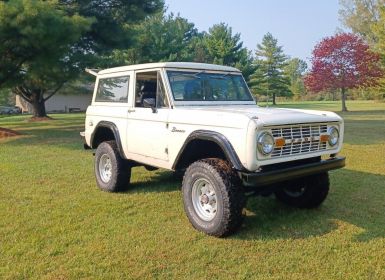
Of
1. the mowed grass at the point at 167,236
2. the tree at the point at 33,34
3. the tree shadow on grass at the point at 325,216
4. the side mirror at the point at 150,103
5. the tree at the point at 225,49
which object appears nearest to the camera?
the mowed grass at the point at 167,236

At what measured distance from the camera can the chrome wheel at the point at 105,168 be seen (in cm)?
647

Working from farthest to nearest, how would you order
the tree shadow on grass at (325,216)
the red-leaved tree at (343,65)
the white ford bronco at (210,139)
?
the red-leaved tree at (343,65) < the tree shadow on grass at (325,216) < the white ford bronco at (210,139)

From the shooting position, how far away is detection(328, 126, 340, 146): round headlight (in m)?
4.79

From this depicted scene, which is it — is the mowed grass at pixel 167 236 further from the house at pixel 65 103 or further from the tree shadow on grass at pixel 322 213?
the house at pixel 65 103

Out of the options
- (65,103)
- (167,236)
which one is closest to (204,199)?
(167,236)

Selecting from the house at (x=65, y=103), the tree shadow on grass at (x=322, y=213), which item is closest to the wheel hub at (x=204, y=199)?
the tree shadow on grass at (x=322, y=213)

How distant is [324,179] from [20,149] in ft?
31.0

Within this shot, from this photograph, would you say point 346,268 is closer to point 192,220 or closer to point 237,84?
point 192,220

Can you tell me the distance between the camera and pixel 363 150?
34.2ft

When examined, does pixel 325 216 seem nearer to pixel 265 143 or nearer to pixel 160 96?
pixel 265 143

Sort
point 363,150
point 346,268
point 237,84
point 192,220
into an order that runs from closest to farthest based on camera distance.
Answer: point 346,268
point 192,220
point 237,84
point 363,150

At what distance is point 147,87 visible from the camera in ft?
18.9

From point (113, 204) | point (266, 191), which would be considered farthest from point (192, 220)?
point (113, 204)

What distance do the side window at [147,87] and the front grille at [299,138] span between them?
190cm
